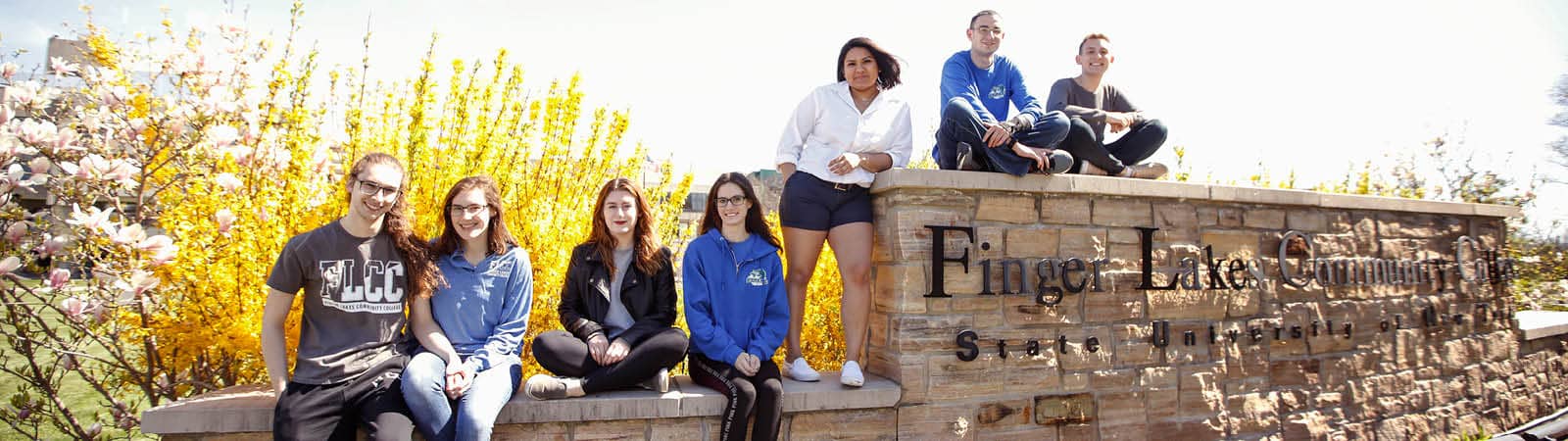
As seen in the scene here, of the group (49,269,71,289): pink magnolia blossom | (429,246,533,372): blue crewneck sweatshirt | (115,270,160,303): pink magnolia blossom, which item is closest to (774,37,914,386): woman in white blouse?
(429,246,533,372): blue crewneck sweatshirt

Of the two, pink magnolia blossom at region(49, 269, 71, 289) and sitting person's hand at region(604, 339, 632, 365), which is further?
pink magnolia blossom at region(49, 269, 71, 289)

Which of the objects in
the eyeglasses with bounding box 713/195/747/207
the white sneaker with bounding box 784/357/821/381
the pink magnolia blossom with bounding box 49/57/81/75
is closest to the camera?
the eyeglasses with bounding box 713/195/747/207

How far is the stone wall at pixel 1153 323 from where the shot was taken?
333cm

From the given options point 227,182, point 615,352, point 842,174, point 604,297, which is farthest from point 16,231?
point 842,174

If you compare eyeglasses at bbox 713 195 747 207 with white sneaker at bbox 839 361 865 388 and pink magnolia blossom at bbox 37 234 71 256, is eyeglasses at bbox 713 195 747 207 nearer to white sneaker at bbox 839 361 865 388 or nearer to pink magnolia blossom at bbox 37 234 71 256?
white sneaker at bbox 839 361 865 388

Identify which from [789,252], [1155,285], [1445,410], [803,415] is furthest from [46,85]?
[1445,410]

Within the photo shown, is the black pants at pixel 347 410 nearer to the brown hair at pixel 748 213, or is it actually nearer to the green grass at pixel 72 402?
the brown hair at pixel 748 213

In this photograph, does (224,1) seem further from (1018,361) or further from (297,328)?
(1018,361)

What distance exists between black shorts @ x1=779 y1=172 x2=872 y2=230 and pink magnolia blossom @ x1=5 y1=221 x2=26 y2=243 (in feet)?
11.5

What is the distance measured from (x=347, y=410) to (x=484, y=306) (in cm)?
56

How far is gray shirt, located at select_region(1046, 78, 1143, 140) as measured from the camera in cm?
373

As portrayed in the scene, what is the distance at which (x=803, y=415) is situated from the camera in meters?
3.08

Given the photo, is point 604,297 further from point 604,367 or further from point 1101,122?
point 1101,122

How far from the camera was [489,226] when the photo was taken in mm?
2930
